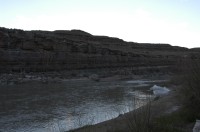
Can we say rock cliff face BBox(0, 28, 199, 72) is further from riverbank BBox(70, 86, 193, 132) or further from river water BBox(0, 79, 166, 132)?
riverbank BBox(70, 86, 193, 132)

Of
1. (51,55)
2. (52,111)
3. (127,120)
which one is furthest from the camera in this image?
(51,55)

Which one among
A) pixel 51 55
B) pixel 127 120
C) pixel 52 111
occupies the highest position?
pixel 51 55

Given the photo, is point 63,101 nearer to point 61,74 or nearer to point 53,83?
point 53,83

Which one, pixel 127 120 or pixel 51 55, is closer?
pixel 127 120

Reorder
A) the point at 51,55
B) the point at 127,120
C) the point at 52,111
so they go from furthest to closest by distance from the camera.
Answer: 1. the point at 51,55
2. the point at 52,111
3. the point at 127,120

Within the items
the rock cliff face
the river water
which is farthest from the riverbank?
the rock cliff face

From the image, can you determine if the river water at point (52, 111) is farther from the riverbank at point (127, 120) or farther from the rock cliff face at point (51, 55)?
the rock cliff face at point (51, 55)

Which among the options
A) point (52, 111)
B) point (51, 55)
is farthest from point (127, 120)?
point (51, 55)

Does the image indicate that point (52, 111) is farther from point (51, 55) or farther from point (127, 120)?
point (51, 55)

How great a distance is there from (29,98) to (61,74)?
22708 millimetres

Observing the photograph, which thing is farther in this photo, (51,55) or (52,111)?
(51,55)

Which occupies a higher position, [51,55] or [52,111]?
[51,55]

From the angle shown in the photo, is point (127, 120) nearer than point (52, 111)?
Yes

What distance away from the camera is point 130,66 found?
2589 inches
